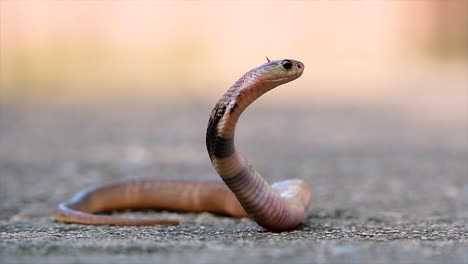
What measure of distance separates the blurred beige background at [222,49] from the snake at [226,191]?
799 centimetres

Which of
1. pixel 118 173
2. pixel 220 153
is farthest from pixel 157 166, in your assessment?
pixel 220 153

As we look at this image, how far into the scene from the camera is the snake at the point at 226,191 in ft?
9.29

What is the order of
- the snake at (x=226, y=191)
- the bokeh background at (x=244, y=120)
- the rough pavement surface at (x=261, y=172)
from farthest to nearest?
the bokeh background at (x=244, y=120) → the snake at (x=226, y=191) → the rough pavement surface at (x=261, y=172)

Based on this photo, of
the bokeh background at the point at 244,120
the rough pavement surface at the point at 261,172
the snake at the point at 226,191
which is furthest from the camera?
the bokeh background at the point at 244,120

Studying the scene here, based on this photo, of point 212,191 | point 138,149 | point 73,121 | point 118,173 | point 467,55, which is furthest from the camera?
point 467,55

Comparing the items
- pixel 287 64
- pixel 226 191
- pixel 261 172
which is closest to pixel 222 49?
pixel 261 172

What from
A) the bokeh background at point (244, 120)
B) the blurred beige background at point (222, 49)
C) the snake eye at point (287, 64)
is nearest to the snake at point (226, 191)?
the snake eye at point (287, 64)

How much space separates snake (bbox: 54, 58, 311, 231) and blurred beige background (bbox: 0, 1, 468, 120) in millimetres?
7994

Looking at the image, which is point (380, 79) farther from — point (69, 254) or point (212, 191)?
point (69, 254)

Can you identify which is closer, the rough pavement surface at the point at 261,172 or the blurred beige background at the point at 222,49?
the rough pavement surface at the point at 261,172

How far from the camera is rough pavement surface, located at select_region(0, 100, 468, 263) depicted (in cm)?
259

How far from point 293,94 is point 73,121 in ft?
15.8

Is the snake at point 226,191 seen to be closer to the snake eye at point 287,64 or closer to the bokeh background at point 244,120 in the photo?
the snake eye at point 287,64

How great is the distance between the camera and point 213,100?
12.3 m
